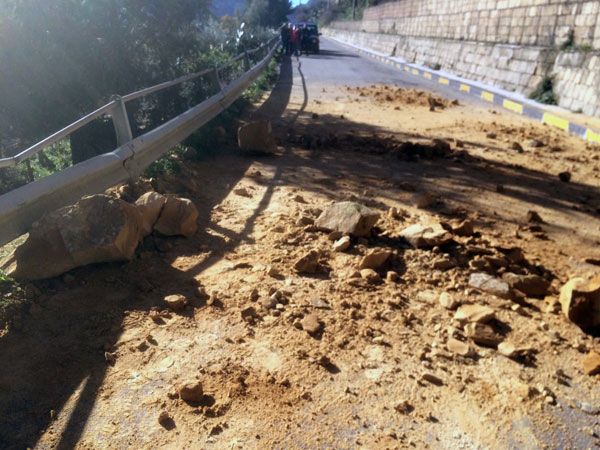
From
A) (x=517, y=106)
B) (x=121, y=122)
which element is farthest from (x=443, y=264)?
(x=517, y=106)

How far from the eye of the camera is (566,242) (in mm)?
3906

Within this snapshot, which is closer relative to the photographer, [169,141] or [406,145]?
[169,141]

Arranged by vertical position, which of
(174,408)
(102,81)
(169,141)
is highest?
(102,81)

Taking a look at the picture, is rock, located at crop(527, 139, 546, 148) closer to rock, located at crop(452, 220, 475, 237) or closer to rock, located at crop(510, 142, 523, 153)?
rock, located at crop(510, 142, 523, 153)

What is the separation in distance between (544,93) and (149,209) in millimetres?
11131

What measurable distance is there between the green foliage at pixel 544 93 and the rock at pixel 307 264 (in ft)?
33.6

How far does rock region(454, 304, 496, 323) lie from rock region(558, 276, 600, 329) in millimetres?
443

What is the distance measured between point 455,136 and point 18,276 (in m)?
6.60

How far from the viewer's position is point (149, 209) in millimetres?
3531

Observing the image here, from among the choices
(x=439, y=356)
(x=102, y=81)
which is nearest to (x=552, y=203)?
(x=439, y=356)

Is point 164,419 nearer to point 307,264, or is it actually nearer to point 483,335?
point 307,264

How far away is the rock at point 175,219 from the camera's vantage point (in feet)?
12.1

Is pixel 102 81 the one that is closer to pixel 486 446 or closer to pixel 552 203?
pixel 552 203

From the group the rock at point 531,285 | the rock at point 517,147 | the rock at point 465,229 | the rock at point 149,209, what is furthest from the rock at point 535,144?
the rock at point 149,209
